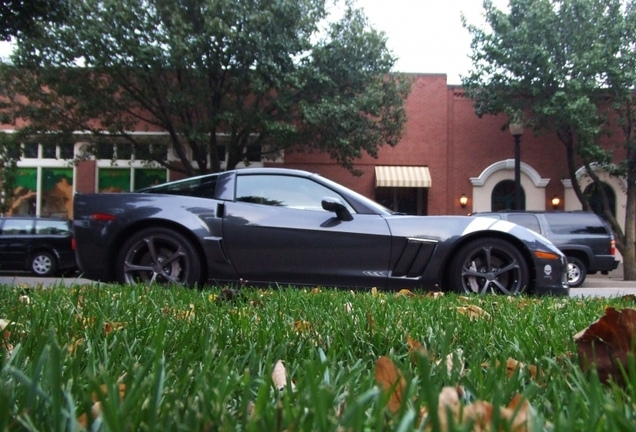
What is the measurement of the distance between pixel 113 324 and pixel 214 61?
16.7 metres

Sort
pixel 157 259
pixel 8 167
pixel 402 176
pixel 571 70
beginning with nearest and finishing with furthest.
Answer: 1. pixel 157 259
2. pixel 571 70
3. pixel 8 167
4. pixel 402 176

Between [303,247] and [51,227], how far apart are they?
1138 cm

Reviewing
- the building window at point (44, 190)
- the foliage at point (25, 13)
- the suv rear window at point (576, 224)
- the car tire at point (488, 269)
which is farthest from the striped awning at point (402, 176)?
the car tire at point (488, 269)

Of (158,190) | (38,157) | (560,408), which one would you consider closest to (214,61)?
Result: (38,157)

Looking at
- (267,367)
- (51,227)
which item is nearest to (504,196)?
(51,227)

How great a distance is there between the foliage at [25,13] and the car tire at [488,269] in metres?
8.44

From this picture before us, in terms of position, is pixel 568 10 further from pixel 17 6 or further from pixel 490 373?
pixel 490 373

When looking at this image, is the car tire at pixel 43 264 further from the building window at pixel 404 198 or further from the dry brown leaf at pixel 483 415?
the dry brown leaf at pixel 483 415

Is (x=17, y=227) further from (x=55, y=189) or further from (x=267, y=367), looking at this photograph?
(x=267, y=367)

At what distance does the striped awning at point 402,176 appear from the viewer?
71.7 ft

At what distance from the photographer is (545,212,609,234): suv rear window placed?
13648mm

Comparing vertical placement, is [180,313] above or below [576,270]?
above

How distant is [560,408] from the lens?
1.00m

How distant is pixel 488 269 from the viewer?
5.15 metres
